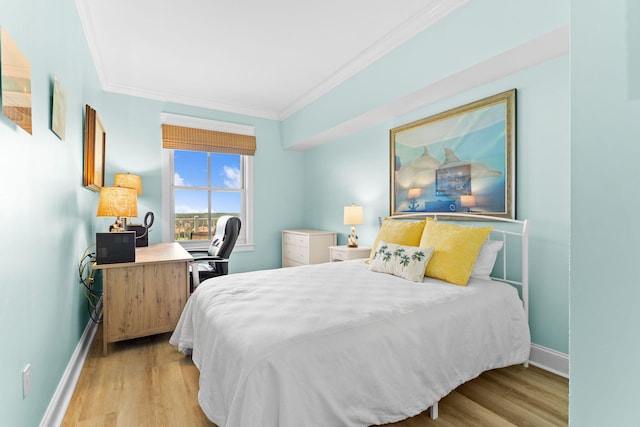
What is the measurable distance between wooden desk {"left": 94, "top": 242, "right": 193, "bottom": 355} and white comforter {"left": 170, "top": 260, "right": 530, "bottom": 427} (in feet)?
1.67

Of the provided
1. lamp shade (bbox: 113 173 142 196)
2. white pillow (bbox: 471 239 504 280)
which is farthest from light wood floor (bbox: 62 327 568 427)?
lamp shade (bbox: 113 173 142 196)

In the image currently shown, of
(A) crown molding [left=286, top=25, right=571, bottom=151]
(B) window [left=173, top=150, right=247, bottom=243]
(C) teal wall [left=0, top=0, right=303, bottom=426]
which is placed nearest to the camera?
(C) teal wall [left=0, top=0, right=303, bottom=426]

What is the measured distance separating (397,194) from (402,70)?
49.5 inches

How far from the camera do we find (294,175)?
5.27 meters

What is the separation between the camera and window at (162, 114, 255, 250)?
4.23 meters

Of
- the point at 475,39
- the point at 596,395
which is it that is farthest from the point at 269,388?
the point at 475,39

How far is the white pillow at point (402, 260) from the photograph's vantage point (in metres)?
2.33

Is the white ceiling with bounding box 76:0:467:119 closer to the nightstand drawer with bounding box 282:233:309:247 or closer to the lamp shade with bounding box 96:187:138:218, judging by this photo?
the lamp shade with bounding box 96:187:138:218

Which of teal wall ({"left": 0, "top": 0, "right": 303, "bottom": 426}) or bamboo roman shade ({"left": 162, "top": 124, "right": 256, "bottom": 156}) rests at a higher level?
bamboo roman shade ({"left": 162, "top": 124, "right": 256, "bottom": 156})

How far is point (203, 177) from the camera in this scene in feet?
15.2

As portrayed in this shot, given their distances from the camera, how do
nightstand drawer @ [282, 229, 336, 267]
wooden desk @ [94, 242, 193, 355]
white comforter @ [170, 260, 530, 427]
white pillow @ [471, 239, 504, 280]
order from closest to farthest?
white comforter @ [170, 260, 530, 427]
white pillow @ [471, 239, 504, 280]
wooden desk @ [94, 242, 193, 355]
nightstand drawer @ [282, 229, 336, 267]

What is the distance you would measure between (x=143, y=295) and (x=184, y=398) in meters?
1.05

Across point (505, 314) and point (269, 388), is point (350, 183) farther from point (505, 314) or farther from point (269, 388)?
point (269, 388)

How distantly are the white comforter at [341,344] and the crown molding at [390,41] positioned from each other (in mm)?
2050
